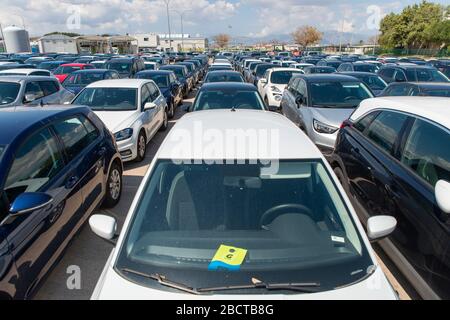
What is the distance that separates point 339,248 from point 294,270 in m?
0.37

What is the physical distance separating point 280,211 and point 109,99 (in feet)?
20.7

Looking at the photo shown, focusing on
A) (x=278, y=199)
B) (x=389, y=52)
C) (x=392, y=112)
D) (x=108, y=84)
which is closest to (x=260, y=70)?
(x=108, y=84)

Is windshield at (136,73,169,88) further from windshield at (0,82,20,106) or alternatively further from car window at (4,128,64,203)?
car window at (4,128,64,203)

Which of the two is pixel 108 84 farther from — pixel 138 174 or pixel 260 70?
pixel 260 70

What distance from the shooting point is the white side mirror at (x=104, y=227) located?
82.1 inches

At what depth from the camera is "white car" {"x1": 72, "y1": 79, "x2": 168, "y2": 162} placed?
634 cm

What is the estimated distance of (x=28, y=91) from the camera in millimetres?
7898

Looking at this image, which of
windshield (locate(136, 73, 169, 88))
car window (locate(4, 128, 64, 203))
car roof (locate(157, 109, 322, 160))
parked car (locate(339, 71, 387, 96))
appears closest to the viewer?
car roof (locate(157, 109, 322, 160))

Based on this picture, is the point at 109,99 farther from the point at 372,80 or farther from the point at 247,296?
the point at 372,80

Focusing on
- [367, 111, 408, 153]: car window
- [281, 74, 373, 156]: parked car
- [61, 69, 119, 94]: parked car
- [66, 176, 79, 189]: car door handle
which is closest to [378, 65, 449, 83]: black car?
[281, 74, 373, 156]: parked car

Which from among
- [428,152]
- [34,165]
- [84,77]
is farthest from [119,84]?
[428,152]

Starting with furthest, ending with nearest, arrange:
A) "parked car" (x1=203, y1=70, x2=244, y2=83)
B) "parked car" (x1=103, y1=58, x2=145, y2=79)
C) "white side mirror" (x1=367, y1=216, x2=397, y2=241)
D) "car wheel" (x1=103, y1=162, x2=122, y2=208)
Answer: "parked car" (x1=103, y1=58, x2=145, y2=79) < "parked car" (x1=203, y1=70, x2=244, y2=83) < "car wheel" (x1=103, y1=162, x2=122, y2=208) < "white side mirror" (x1=367, y1=216, x2=397, y2=241)

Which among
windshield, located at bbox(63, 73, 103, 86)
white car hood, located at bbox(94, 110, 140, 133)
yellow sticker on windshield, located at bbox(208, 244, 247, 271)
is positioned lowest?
white car hood, located at bbox(94, 110, 140, 133)
